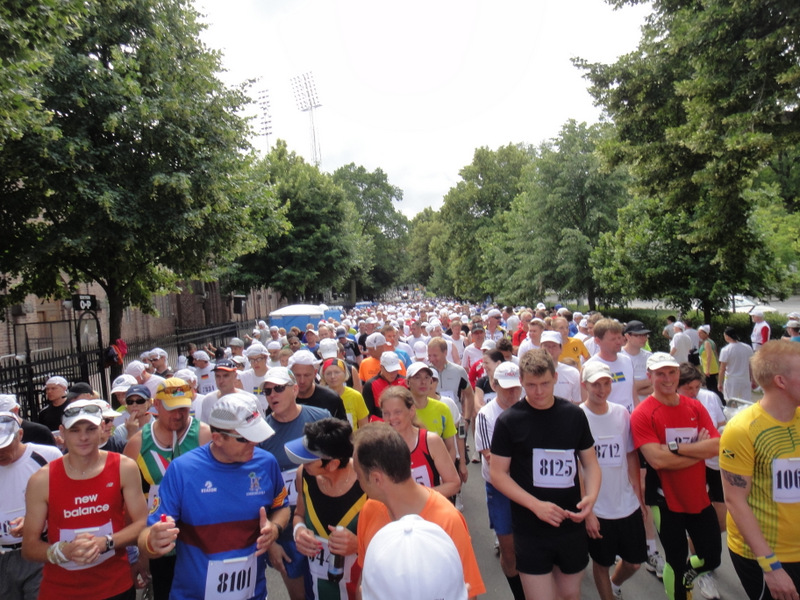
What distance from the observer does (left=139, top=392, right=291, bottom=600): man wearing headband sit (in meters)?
3.04

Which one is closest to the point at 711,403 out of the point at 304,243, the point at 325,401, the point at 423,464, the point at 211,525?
the point at 423,464

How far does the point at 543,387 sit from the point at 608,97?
13388mm

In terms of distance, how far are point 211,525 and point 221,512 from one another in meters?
0.08

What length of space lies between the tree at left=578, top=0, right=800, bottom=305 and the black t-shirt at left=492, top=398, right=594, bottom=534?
834 cm

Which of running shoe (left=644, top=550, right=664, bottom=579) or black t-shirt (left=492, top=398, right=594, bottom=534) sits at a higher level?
black t-shirt (left=492, top=398, right=594, bottom=534)

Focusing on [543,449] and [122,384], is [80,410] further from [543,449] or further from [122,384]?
[122,384]

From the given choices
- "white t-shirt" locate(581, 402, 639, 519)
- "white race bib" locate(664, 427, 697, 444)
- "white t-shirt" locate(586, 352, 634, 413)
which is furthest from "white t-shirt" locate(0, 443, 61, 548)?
→ "white t-shirt" locate(586, 352, 634, 413)

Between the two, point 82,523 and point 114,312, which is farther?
point 114,312

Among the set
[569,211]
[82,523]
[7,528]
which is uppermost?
[569,211]

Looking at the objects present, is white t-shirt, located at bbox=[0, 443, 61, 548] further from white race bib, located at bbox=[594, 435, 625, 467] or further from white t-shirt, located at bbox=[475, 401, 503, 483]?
white race bib, located at bbox=[594, 435, 625, 467]

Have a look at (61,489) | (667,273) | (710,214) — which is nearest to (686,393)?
(61,489)

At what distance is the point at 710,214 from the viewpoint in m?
12.8

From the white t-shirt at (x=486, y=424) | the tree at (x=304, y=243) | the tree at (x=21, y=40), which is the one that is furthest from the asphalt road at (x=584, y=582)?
the tree at (x=304, y=243)

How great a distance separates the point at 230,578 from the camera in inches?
120
